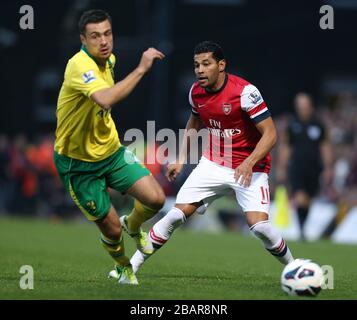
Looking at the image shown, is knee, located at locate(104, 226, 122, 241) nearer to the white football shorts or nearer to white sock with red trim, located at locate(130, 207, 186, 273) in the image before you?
white sock with red trim, located at locate(130, 207, 186, 273)

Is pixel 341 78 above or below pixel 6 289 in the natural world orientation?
above

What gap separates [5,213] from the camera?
25.9 meters

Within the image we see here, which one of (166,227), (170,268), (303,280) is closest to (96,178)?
(166,227)

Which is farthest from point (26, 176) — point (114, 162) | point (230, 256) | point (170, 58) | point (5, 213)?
point (114, 162)

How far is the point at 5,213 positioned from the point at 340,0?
11.6 m

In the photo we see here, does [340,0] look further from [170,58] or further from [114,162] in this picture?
[114,162]

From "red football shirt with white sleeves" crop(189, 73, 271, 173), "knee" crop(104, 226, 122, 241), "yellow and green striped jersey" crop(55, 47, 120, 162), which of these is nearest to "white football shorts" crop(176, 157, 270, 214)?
"red football shirt with white sleeves" crop(189, 73, 271, 173)

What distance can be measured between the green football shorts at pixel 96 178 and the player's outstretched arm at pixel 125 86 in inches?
38.5

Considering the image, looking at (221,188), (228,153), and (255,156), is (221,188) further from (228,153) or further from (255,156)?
(255,156)

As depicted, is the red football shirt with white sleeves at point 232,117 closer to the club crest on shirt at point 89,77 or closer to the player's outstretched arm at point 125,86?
the player's outstretched arm at point 125,86

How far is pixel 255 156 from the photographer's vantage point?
9578 millimetres

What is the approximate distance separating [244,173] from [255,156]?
20cm

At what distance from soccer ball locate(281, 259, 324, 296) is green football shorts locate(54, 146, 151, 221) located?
1766 mm

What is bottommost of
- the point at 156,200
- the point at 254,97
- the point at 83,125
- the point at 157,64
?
the point at 156,200
